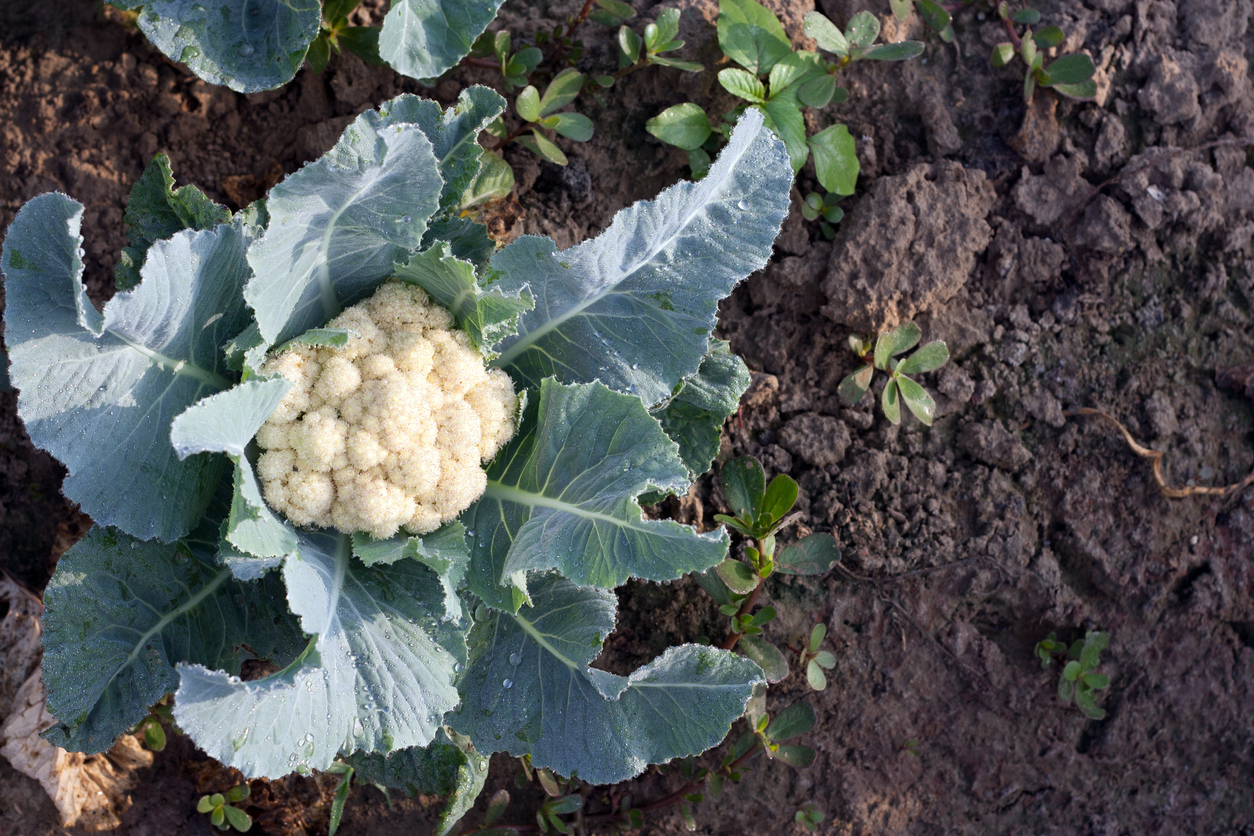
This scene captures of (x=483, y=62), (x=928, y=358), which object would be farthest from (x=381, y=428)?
(x=928, y=358)

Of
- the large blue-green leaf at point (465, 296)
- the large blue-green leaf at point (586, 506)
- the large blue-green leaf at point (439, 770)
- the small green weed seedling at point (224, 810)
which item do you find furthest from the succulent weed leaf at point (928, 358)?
the small green weed seedling at point (224, 810)

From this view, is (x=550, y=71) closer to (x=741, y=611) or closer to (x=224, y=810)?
(x=741, y=611)

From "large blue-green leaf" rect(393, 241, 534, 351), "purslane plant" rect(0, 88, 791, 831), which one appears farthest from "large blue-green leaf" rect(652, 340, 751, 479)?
"large blue-green leaf" rect(393, 241, 534, 351)

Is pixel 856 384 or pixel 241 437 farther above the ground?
pixel 241 437

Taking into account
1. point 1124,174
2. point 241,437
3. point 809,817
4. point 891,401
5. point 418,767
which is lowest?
point 809,817

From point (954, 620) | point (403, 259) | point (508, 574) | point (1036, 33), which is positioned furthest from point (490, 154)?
point (954, 620)

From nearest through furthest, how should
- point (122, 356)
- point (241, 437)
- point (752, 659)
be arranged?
1. point (241, 437)
2. point (122, 356)
3. point (752, 659)
